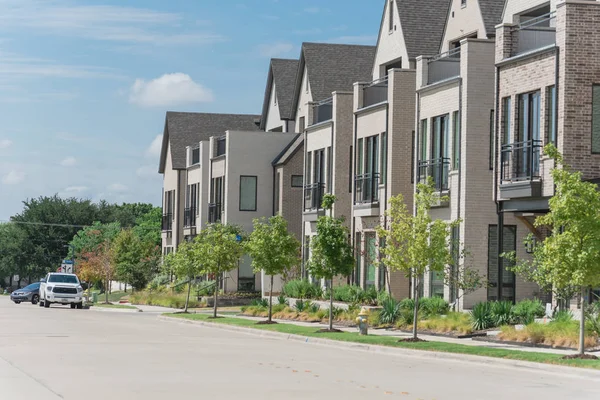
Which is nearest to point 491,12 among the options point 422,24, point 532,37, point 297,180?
point 422,24

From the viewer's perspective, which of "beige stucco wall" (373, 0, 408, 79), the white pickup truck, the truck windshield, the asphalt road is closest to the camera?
the asphalt road

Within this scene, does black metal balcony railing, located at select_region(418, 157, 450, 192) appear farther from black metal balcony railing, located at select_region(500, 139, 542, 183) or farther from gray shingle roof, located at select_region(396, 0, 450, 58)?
gray shingle roof, located at select_region(396, 0, 450, 58)

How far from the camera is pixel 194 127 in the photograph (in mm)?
79625

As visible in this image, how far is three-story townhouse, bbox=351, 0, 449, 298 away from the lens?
4156cm

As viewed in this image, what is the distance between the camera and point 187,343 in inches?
1150

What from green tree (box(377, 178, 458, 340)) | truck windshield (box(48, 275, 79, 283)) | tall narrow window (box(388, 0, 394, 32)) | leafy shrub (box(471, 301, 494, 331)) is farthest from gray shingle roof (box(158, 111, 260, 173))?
green tree (box(377, 178, 458, 340))

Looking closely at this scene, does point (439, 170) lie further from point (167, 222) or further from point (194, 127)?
point (194, 127)

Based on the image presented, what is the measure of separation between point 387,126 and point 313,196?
31.0 feet

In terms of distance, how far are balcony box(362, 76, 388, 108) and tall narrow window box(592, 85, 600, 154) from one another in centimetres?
1461

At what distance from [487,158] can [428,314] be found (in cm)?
524

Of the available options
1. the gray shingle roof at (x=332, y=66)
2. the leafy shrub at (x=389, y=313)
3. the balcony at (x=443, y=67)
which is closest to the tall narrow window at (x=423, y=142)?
the balcony at (x=443, y=67)

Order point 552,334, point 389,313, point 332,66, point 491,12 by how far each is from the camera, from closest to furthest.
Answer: point 552,334
point 389,313
point 491,12
point 332,66

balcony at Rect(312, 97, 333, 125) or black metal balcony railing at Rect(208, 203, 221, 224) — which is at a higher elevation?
balcony at Rect(312, 97, 333, 125)

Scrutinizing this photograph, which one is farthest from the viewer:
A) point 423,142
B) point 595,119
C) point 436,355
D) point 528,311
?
point 423,142
